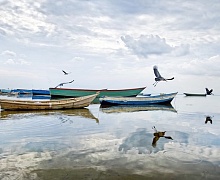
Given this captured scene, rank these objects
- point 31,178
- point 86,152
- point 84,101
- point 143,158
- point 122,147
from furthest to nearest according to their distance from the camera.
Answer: point 84,101, point 122,147, point 86,152, point 143,158, point 31,178

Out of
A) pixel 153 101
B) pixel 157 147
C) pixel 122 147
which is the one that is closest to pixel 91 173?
pixel 122 147

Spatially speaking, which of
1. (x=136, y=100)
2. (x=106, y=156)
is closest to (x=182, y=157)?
(x=106, y=156)

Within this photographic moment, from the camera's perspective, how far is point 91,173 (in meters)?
5.11

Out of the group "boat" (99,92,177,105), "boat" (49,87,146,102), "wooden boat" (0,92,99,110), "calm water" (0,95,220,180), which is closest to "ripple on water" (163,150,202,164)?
"calm water" (0,95,220,180)

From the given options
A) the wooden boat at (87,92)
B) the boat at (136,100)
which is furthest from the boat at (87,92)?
the boat at (136,100)

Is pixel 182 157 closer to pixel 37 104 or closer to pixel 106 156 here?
pixel 106 156

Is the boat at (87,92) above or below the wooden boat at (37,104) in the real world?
above

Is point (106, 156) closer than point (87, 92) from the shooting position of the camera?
Yes

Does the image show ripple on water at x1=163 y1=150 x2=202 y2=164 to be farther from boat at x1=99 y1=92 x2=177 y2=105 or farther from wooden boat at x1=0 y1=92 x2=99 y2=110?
boat at x1=99 y1=92 x2=177 y2=105

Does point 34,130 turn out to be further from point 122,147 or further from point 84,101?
point 84,101

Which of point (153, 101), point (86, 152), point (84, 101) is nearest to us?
point (86, 152)

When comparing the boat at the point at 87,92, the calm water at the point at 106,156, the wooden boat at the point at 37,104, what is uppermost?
the boat at the point at 87,92

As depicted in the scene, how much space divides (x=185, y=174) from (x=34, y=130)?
7.31 metres

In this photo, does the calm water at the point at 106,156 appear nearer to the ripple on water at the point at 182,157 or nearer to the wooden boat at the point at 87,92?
the ripple on water at the point at 182,157
